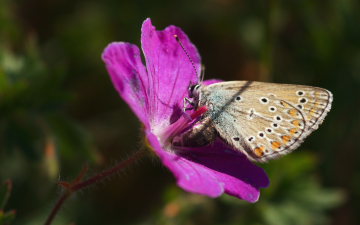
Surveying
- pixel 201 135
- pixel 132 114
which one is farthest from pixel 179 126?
pixel 132 114

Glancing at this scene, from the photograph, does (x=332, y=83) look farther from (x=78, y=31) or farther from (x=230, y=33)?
(x=78, y=31)

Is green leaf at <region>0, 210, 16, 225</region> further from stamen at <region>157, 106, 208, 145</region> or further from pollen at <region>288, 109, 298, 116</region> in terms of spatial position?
pollen at <region>288, 109, 298, 116</region>

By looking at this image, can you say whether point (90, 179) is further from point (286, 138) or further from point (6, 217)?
point (286, 138)

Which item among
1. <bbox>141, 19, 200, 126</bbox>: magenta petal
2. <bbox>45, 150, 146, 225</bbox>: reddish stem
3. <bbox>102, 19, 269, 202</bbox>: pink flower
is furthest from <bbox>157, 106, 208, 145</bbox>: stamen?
<bbox>45, 150, 146, 225</bbox>: reddish stem

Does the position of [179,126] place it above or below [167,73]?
below

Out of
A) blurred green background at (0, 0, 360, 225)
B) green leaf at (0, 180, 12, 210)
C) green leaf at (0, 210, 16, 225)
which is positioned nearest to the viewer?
green leaf at (0, 210, 16, 225)

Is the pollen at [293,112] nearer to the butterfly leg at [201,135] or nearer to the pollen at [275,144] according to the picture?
the pollen at [275,144]

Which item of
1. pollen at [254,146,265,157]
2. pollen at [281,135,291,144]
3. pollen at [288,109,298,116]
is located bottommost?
pollen at [254,146,265,157]
